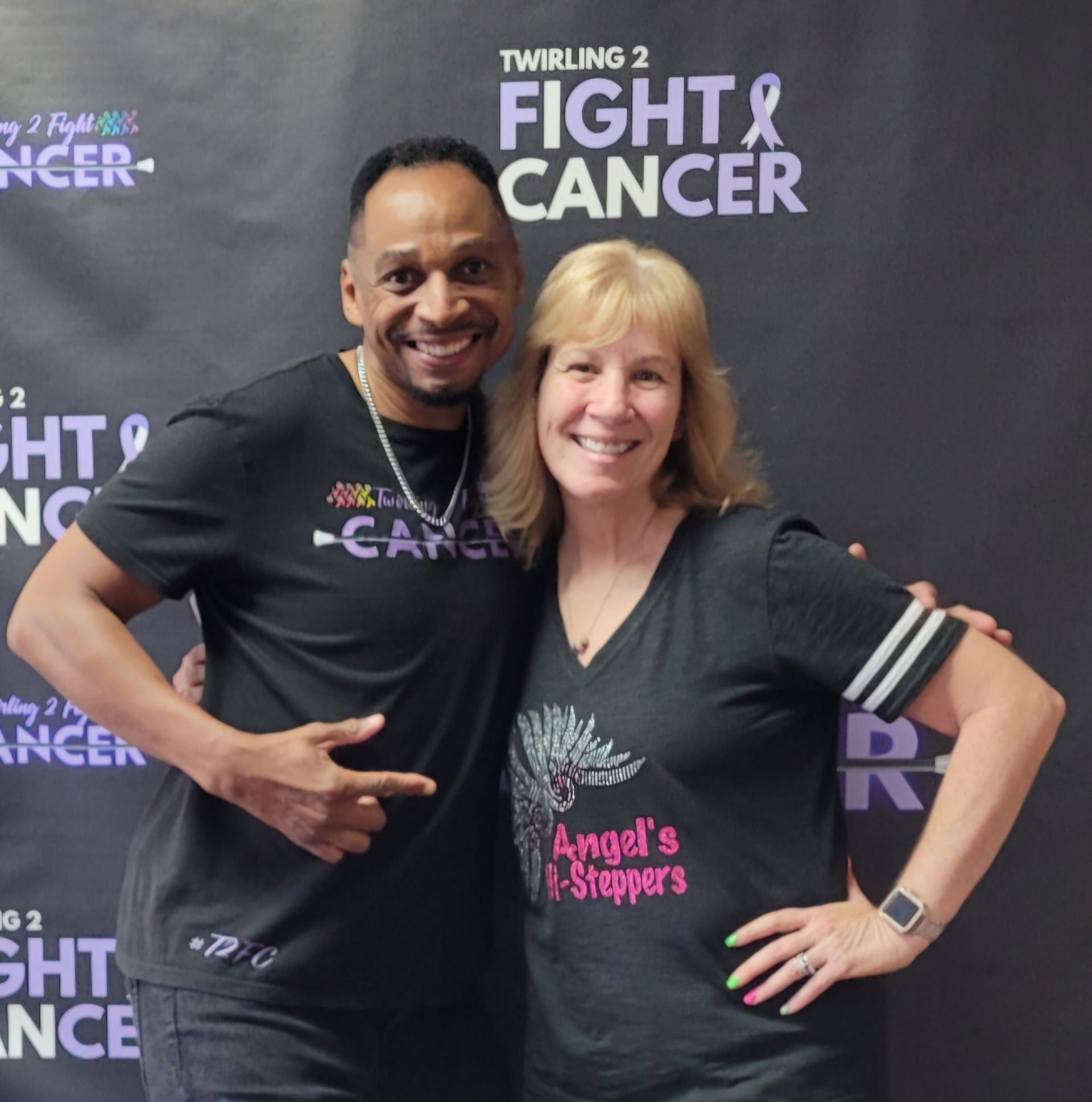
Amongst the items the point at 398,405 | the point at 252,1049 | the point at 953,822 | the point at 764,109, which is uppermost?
the point at 764,109

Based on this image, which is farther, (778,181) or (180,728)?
(778,181)

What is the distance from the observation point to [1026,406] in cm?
154

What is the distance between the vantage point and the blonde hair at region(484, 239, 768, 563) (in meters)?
1.17

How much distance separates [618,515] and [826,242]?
0.62 m

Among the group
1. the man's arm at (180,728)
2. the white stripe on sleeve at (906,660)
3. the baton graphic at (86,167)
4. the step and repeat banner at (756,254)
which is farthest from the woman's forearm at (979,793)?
the baton graphic at (86,167)

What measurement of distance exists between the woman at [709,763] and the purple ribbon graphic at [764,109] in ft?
1.57

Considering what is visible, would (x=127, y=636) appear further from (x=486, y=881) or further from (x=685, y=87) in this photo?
(x=685, y=87)

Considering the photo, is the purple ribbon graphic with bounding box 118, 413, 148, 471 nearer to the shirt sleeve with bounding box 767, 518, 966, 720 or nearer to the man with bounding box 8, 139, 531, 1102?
the man with bounding box 8, 139, 531, 1102

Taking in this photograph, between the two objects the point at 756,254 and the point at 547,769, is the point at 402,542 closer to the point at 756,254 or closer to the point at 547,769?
the point at 547,769

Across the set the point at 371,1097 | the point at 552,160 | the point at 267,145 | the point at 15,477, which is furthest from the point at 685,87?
the point at 371,1097

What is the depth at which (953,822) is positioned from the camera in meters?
1.13

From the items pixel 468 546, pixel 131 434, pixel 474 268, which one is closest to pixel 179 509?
pixel 468 546

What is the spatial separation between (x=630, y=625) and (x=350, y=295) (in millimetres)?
570

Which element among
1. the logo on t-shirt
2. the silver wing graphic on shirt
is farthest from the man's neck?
the silver wing graphic on shirt
